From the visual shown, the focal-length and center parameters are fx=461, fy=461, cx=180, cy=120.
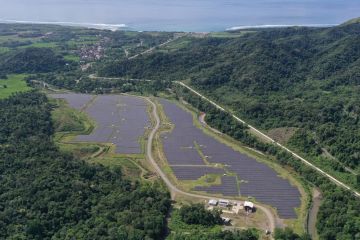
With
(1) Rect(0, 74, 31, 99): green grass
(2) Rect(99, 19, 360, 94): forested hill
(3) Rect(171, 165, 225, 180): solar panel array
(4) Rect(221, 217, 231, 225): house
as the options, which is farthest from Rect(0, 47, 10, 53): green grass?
(4) Rect(221, 217, 231, 225): house

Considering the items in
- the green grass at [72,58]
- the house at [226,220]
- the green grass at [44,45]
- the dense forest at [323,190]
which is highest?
the green grass at [44,45]

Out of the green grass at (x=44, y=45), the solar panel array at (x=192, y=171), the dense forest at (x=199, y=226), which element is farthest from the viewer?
the green grass at (x=44, y=45)

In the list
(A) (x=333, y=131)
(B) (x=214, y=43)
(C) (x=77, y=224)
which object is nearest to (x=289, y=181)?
(A) (x=333, y=131)

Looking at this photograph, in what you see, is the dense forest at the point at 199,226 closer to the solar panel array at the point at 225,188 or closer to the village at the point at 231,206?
the village at the point at 231,206

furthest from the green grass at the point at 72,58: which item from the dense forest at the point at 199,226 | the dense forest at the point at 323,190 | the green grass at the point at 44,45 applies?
the dense forest at the point at 199,226

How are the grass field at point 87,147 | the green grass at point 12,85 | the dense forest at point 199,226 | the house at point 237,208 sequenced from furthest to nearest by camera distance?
the green grass at point 12,85 → the grass field at point 87,147 → the house at point 237,208 → the dense forest at point 199,226

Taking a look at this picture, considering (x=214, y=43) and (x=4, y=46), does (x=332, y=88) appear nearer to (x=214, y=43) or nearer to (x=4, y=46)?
(x=214, y=43)

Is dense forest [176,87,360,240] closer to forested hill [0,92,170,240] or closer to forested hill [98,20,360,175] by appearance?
forested hill [98,20,360,175]
